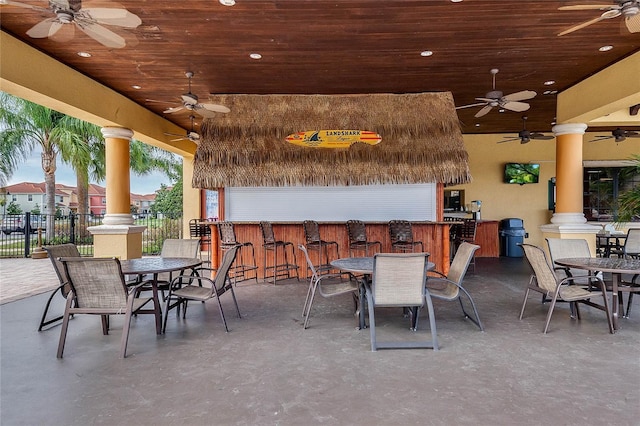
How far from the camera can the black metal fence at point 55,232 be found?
10.3m

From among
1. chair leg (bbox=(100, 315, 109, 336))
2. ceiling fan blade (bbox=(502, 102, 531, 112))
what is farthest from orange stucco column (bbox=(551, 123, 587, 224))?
chair leg (bbox=(100, 315, 109, 336))

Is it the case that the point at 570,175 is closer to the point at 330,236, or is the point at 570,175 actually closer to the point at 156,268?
the point at 330,236

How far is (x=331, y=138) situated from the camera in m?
7.01

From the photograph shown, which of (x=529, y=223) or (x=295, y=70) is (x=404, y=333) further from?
(x=529, y=223)

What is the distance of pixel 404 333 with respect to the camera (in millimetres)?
3764

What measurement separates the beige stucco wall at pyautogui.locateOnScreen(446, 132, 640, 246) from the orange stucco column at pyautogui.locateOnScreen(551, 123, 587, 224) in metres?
3.72

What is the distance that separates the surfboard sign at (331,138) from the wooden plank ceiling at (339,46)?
2.62ft

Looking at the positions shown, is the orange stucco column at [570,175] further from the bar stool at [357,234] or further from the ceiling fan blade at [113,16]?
the ceiling fan blade at [113,16]

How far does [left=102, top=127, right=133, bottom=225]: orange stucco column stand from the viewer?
7.16 meters

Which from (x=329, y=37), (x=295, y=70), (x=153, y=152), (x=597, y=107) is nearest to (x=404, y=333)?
(x=329, y=37)

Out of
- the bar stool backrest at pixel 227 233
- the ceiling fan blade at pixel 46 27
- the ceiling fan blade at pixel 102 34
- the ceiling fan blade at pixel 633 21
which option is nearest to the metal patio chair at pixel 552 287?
the ceiling fan blade at pixel 633 21

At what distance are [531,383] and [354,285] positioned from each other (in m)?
1.89

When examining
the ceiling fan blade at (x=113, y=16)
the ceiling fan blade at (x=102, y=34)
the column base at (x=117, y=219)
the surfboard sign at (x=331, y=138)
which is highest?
the ceiling fan blade at (x=113, y=16)

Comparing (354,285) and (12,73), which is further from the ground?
(12,73)
